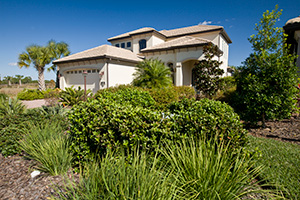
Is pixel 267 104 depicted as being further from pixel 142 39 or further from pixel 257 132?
pixel 142 39

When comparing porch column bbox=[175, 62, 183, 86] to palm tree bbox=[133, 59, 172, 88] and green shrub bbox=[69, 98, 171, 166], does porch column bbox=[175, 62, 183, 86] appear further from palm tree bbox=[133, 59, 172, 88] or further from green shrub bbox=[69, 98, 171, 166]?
green shrub bbox=[69, 98, 171, 166]

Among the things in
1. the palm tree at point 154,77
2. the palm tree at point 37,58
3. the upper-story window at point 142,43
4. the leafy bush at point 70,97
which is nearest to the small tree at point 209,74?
the palm tree at point 154,77

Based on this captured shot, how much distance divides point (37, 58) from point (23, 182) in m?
22.8

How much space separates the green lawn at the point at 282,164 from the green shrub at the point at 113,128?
1831 mm

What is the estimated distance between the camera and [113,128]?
322cm

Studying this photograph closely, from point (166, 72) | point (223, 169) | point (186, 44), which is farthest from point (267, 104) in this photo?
point (186, 44)

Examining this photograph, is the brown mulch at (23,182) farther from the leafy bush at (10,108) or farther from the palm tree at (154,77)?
the palm tree at (154,77)

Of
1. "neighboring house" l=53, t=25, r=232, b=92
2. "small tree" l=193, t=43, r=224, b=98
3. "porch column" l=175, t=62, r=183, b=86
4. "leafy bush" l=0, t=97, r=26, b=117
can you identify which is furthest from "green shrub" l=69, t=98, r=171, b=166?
"porch column" l=175, t=62, r=183, b=86

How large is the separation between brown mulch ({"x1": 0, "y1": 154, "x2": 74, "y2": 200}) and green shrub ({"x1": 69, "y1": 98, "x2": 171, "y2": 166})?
2.20ft

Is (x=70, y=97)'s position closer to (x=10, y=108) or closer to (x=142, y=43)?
(x=10, y=108)

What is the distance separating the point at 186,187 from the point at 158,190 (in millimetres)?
492

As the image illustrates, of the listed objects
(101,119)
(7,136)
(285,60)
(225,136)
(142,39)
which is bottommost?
(7,136)

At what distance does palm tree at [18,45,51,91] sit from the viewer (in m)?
21.9

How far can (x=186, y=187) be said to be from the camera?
2318 millimetres
